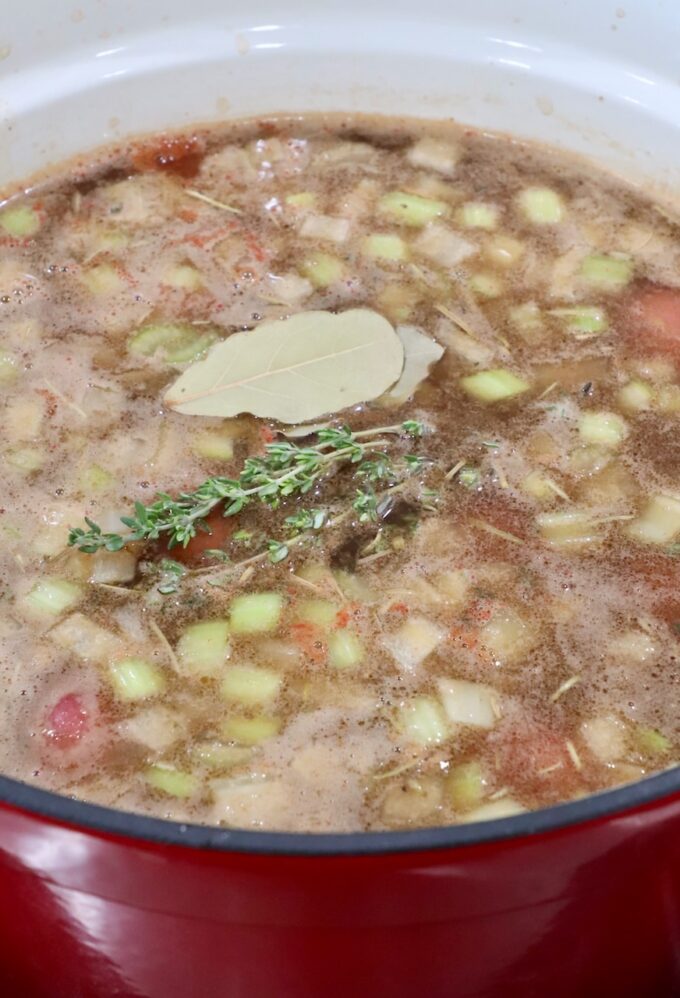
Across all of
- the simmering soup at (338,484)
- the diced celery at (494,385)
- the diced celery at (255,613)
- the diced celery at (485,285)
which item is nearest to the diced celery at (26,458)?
the simmering soup at (338,484)

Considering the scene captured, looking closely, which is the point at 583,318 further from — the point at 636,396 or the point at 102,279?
the point at 102,279

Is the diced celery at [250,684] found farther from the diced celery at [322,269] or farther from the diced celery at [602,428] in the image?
the diced celery at [322,269]

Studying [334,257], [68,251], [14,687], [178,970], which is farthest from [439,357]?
[178,970]

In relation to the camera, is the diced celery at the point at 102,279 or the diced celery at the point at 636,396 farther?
the diced celery at the point at 102,279

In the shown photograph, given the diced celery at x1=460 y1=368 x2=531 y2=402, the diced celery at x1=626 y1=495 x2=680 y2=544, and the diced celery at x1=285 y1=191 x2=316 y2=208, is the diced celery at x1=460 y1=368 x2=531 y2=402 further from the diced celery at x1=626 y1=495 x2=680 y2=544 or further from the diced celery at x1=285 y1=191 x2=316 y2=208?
the diced celery at x1=285 y1=191 x2=316 y2=208

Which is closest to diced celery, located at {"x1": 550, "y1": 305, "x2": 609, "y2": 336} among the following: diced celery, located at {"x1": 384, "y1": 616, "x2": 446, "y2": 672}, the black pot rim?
diced celery, located at {"x1": 384, "y1": 616, "x2": 446, "y2": 672}

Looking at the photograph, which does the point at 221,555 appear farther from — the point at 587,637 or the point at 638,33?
the point at 638,33

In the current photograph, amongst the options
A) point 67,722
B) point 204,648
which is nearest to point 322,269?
point 204,648
